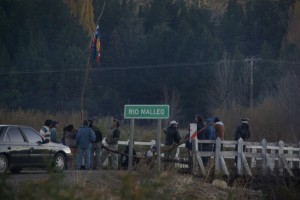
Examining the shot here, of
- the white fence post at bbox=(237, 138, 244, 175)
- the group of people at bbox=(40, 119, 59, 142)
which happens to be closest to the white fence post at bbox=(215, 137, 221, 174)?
the white fence post at bbox=(237, 138, 244, 175)

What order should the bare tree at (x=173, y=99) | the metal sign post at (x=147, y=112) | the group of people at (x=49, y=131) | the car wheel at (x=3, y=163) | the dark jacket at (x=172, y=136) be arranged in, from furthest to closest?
1. the bare tree at (x=173, y=99)
2. the dark jacket at (x=172, y=136)
3. the group of people at (x=49, y=131)
4. the car wheel at (x=3, y=163)
5. the metal sign post at (x=147, y=112)

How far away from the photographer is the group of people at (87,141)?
1109 inches

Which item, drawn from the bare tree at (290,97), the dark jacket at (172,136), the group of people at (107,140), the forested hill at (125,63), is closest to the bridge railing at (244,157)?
the group of people at (107,140)

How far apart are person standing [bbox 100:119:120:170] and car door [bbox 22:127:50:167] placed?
481 cm

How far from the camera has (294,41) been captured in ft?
252

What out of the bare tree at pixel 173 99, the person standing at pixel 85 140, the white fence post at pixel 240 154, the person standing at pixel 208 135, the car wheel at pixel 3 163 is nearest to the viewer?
the car wheel at pixel 3 163

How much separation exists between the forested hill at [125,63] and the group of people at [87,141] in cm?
3693

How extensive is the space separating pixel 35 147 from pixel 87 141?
3.56 m

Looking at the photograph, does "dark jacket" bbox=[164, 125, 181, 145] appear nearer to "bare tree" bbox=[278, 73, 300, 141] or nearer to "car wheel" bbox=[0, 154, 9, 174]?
"car wheel" bbox=[0, 154, 9, 174]

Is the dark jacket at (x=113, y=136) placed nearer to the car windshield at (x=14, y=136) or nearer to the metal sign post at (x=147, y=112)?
the car windshield at (x=14, y=136)

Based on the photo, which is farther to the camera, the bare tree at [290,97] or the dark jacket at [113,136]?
the bare tree at [290,97]

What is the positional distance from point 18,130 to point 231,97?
5319cm

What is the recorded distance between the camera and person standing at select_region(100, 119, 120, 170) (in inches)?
1187

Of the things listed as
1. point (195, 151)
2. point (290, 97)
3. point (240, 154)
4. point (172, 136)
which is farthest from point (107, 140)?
point (290, 97)
